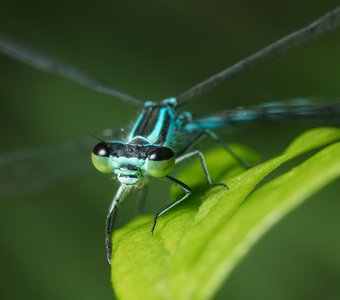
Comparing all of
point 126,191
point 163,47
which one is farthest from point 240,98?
point 126,191

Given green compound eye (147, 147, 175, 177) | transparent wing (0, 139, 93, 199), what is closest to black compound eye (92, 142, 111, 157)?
green compound eye (147, 147, 175, 177)

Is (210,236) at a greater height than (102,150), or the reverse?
(210,236)

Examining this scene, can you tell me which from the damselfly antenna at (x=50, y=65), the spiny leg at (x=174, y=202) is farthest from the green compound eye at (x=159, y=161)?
the damselfly antenna at (x=50, y=65)

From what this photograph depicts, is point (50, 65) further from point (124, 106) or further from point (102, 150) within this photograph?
point (124, 106)

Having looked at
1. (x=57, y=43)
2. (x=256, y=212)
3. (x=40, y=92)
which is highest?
(x=256, y=212)

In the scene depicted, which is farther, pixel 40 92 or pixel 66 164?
pixel 40 92

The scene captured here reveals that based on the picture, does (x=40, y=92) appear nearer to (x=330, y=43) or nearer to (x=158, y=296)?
(x=330, y=43)

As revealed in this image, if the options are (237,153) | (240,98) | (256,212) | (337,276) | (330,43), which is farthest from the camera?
(240,98)

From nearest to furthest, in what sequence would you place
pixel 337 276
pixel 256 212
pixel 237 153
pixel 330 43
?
pixel 256 212 < pixel 237 153 < pixel 337 276 < pixel 330 43

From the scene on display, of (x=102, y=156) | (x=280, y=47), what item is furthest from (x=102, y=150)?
(x=280, y=47)
